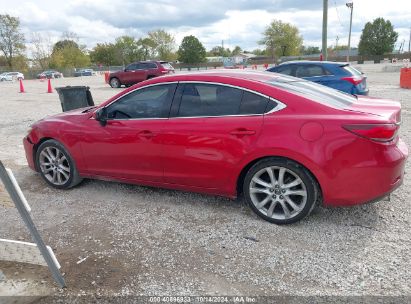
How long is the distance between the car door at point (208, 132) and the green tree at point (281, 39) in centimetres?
8199

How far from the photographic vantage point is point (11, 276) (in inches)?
113

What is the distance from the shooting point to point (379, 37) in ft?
225

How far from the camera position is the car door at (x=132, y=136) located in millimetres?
3861

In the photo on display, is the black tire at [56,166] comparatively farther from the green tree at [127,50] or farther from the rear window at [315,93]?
the green tree at [127,50]

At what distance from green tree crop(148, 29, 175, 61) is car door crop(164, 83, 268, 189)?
82.3 metres

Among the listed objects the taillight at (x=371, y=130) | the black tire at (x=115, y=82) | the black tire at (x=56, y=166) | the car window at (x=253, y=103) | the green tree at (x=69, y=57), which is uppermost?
the green tree at (x=69, y=57)

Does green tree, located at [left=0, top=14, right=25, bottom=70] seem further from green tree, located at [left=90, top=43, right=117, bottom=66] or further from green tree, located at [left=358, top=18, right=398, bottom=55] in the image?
green tree, located at [left=358, top=18, right=398, bottom=55]

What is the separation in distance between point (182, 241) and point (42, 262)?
1220 millimetres

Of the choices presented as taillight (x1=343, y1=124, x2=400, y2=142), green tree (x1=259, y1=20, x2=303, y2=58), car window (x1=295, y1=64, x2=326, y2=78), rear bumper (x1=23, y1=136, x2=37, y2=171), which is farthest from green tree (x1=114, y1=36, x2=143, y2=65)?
taillight (x1=343, y1=124, x2=400, y2=142)

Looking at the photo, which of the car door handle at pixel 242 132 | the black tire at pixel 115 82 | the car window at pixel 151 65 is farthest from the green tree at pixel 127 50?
the car door handle at pixel 242 132

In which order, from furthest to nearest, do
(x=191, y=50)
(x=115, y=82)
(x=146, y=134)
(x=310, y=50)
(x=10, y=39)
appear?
1. (x=310, y=50)
2. (x=191, y=50)
3. (x=10, y=39)
4. (x=115, y=82)
5. (x=146, y=134)

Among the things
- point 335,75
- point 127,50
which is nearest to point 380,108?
point 335,75

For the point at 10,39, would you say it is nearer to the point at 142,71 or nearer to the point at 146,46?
the point at 146,46

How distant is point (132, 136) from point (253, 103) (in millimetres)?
1482
